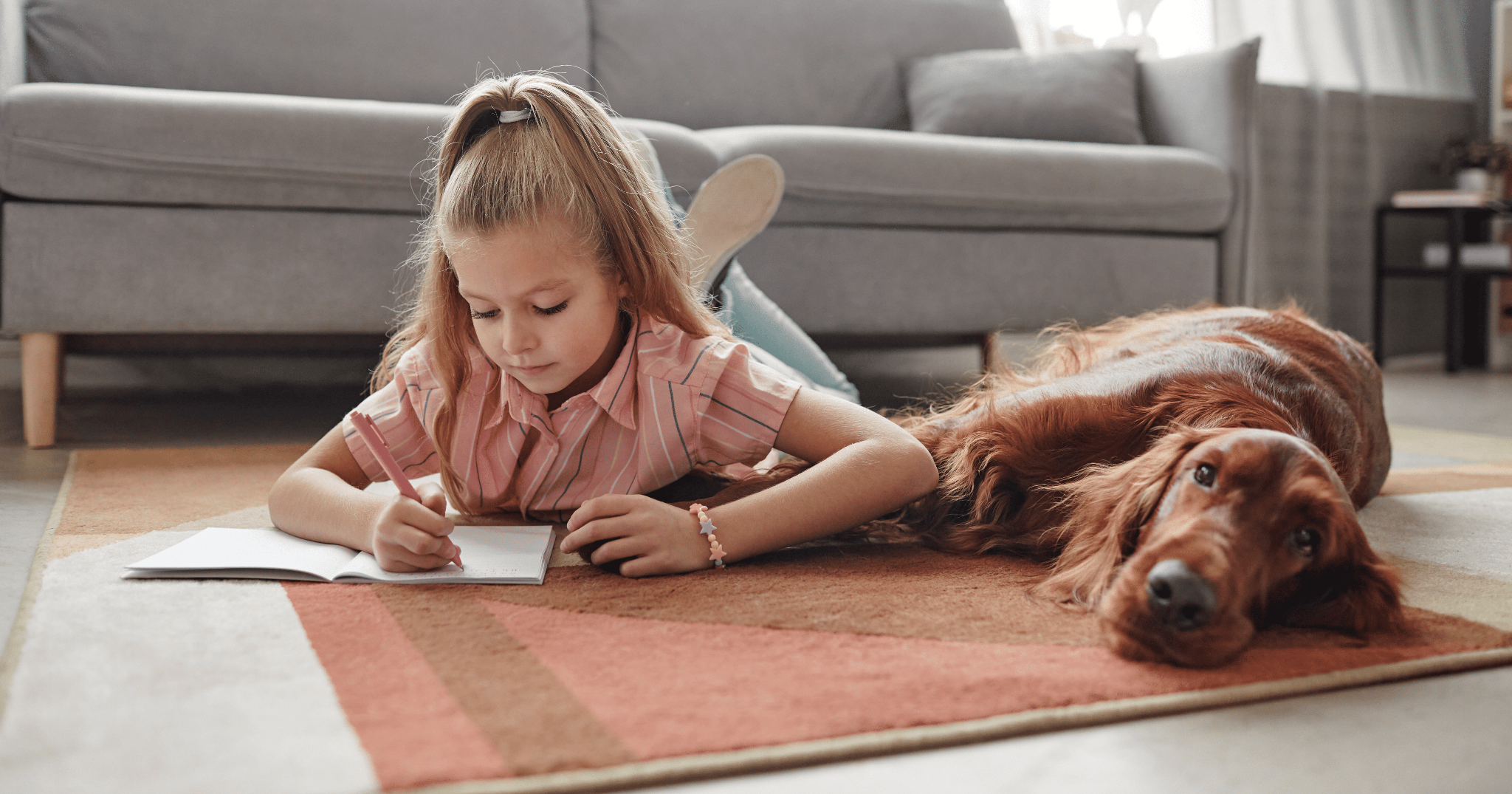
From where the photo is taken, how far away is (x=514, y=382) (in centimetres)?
116

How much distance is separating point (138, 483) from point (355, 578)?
70 centimetres

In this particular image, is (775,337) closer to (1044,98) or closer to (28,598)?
(28,598)

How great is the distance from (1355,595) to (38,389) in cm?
185

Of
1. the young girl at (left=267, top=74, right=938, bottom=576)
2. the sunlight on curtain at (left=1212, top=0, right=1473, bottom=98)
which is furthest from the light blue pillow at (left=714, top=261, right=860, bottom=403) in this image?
the sunlight on curtain at (left=1212, top=0, right=1473, bottom=98)

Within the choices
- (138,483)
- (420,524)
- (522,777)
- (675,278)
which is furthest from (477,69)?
(522,777)

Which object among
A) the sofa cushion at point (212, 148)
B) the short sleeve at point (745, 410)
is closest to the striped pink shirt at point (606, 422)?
the short sleeve at point (745, 410)

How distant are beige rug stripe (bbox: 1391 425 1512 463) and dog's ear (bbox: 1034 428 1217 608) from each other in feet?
3.80

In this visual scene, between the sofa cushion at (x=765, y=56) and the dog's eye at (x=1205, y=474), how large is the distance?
2.26 meters

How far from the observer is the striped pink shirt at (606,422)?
3.75ft

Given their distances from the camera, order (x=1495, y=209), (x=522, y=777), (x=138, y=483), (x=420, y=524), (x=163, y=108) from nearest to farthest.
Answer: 1. (x=522, y=777)
2. (x=420, y=524)
3. (x=138, y=483)
4. (x=163, y=108)
5. (x=1495, y=209)

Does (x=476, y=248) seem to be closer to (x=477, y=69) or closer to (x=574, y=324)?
(x=574, y=324)

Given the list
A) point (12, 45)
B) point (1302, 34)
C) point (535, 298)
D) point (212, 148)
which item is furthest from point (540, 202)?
point (1302, 34)

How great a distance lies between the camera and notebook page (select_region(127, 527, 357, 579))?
3.14 ft

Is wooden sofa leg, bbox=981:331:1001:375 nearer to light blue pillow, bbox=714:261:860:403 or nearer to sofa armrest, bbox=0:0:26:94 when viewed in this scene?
Result: light blue pillow, bbox=714:261:860:403
